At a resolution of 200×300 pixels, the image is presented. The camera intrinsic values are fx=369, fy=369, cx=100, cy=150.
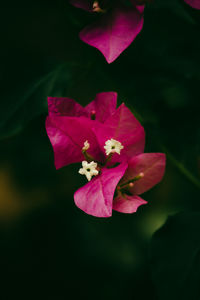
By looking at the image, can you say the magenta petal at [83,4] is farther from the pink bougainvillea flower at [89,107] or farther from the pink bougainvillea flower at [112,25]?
the pink bougainvillea flower at [89,107]

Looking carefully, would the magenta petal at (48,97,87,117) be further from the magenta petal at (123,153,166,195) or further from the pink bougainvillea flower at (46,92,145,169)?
the magenta petal at (123,153,166,195)

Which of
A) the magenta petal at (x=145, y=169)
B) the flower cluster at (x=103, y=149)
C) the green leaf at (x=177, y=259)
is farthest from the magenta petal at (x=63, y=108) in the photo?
the green leaf at (x=177, y=259)

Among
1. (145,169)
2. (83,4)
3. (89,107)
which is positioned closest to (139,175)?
(145,169)

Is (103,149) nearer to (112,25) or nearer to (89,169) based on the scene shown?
(89,169)

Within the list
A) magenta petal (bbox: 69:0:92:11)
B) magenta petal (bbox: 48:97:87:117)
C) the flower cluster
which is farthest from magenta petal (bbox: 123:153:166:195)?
magenta petal (bbox: 69:0:92:11)

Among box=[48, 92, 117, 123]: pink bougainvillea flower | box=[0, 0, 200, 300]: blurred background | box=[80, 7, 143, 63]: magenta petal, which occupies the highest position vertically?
box=[80, 7, 143, 63]: magenta petal
